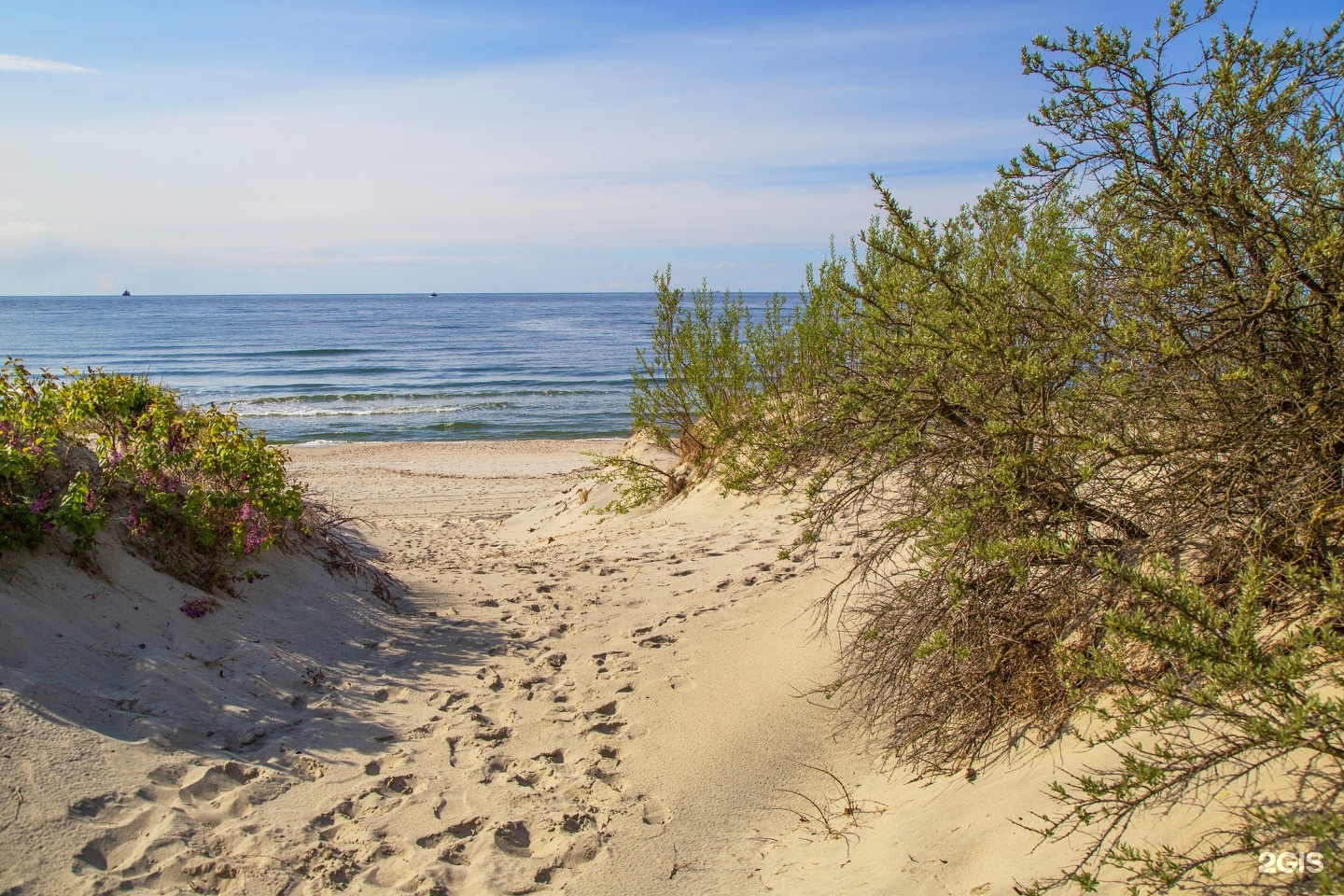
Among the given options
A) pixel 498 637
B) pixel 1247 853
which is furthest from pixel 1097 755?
pixel 498 637

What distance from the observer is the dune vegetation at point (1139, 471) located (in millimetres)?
2105

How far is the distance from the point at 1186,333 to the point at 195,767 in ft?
14.0

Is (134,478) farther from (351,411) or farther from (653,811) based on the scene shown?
(351,411)

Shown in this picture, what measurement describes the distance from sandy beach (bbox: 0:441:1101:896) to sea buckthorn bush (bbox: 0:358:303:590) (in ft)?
0.79

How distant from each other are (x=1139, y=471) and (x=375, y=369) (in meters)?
32.8

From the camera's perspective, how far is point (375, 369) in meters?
32.8

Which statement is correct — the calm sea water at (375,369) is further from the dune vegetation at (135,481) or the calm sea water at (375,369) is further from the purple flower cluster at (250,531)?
the purple flower cluster at (250,531)

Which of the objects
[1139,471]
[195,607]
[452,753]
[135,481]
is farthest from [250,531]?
[1139,471]

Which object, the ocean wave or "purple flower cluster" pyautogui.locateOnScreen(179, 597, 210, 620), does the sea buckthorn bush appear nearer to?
"purple flower cluster" pyautogui.locateOnScreen(179, 597, 210, 620)

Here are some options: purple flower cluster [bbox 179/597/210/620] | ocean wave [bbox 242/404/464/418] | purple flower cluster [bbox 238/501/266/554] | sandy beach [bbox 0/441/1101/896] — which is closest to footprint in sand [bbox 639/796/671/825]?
sandy beach [bbox 0/441/1101/896]

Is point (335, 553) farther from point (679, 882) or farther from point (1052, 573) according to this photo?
point (1052, 573)

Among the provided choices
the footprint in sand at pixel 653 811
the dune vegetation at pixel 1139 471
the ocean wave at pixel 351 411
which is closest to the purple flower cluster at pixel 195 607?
the footprint in sand at pixel 653 811

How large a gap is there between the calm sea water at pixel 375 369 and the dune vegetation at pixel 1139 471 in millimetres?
14343

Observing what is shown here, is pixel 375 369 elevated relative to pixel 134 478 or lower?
elevated
